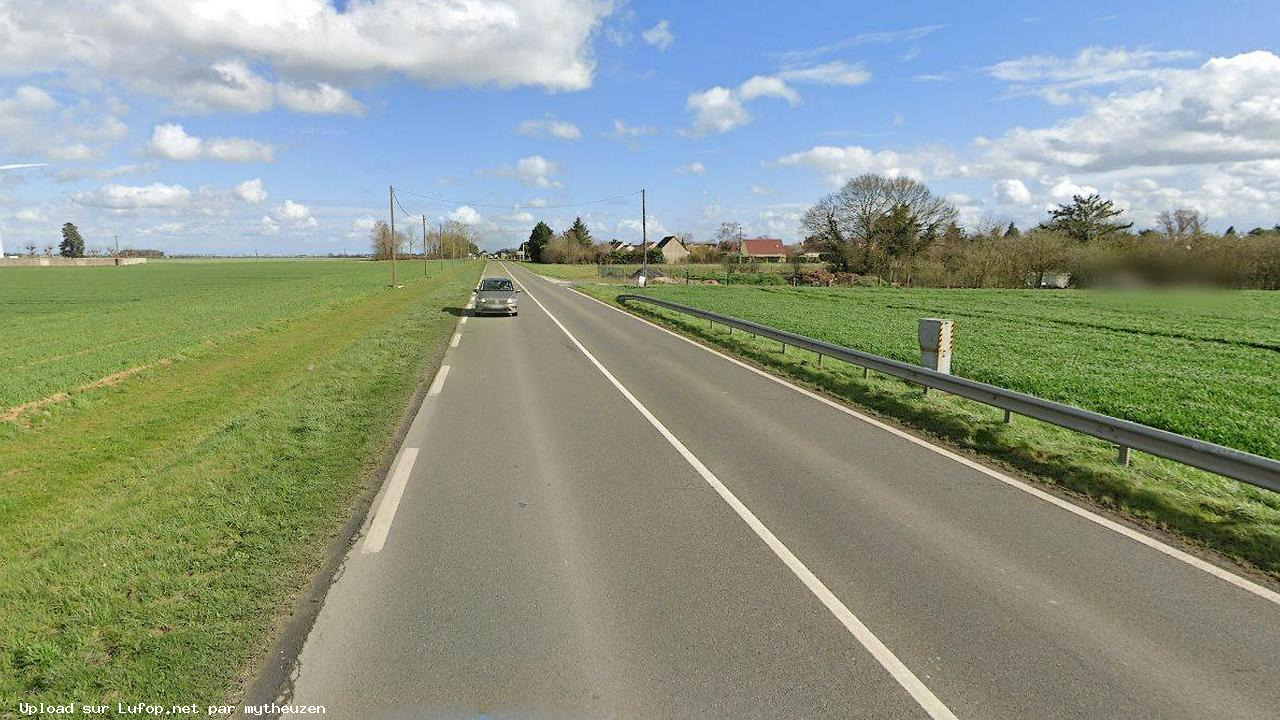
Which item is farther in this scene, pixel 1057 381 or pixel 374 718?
pixel 1057 381

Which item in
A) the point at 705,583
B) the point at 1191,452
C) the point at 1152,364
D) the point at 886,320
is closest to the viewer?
the point at 705,583

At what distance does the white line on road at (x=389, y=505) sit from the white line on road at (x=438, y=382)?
3532 millimetres

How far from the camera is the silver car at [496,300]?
23859mm

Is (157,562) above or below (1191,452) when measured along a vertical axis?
below

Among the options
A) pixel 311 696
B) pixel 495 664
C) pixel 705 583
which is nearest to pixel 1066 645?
pixel 705 583

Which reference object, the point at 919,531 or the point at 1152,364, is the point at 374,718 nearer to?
the point at 919,531

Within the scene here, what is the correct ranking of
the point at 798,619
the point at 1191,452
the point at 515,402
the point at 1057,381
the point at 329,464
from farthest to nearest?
the point at 1057,381 < the point at 515,402 < the point at 329,464 < the point at 1191,452 < the point at 798,619

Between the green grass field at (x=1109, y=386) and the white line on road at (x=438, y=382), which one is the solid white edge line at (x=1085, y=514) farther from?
the white line on road at (x=438, y=382)

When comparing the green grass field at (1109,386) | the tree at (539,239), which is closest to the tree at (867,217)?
the green grass field at (1109,386)

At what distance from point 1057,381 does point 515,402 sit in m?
9.52

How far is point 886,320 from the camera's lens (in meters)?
24.5

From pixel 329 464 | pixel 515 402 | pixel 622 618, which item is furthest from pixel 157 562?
pixel 515 402

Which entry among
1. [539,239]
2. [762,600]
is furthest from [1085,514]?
[539,239]

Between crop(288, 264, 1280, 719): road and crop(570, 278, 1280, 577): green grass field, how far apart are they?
0.82m
